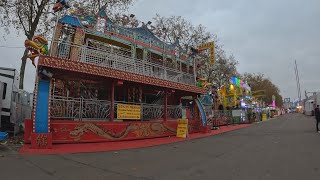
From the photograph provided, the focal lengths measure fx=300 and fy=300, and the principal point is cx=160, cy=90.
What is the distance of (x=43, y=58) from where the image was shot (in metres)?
13.7

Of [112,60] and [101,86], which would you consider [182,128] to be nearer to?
[101,86]

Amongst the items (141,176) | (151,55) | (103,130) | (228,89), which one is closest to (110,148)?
(103,130)

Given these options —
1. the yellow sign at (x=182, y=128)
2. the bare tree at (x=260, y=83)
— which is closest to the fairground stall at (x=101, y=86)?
the yellow sign at (x=182, y=128)

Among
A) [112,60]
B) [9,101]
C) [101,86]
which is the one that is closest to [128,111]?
[101,86]

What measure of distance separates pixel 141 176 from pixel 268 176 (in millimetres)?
3403

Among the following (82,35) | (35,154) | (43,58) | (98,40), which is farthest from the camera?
(98,40)

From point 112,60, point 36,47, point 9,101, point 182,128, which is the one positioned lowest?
point 182,128

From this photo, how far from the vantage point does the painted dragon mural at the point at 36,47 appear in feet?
45.1

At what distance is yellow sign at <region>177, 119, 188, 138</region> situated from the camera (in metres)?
20.9

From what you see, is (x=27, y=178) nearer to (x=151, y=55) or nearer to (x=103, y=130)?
(x=103, y=130)

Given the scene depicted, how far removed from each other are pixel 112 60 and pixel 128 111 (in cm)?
322

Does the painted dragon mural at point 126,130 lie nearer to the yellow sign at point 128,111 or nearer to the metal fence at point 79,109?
the yellow sign at point 128,111

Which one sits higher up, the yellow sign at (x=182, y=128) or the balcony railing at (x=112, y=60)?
the balcony railing at (x=112, y=60)

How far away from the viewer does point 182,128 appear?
21125 mm
